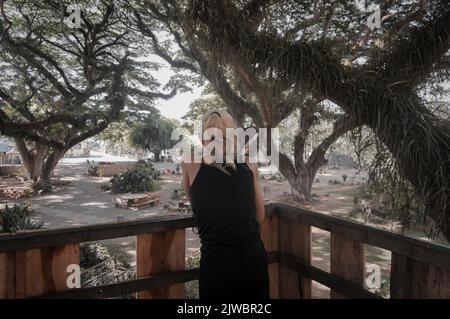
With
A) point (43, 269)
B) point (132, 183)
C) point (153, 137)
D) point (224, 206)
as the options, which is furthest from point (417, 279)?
point (153, 137)

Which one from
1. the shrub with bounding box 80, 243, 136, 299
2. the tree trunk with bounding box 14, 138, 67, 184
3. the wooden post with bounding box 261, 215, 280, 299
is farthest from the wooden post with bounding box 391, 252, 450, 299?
the tree trunk with bounding box 14, 138, 67, 184

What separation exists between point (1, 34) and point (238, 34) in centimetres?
773

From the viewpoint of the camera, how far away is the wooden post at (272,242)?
1.94 metres

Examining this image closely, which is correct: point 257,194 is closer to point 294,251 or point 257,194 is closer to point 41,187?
point 294,251

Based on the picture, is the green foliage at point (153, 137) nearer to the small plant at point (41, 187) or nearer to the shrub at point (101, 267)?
the small plant at point (41, 187)

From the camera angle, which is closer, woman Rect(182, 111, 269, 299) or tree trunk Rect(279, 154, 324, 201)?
woman Rect(182, 111, 269, 299)

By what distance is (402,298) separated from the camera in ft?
4.26

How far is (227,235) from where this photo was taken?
133cm

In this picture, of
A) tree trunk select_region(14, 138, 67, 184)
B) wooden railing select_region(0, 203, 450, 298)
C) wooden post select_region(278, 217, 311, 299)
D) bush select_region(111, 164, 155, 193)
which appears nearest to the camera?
wooden railing select_region(0, 203, 450, 298)

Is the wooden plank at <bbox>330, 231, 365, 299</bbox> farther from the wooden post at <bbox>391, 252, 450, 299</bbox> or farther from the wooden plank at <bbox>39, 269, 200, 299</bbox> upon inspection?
the wooden plank at <bbox>39, 269, 200, 299</bbox>

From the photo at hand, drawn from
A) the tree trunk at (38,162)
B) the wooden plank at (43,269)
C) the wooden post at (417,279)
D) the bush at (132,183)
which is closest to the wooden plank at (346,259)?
the wooden post at (417,279)

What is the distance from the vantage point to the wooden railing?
1263 mm

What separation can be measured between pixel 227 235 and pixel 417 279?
2.63 ft
